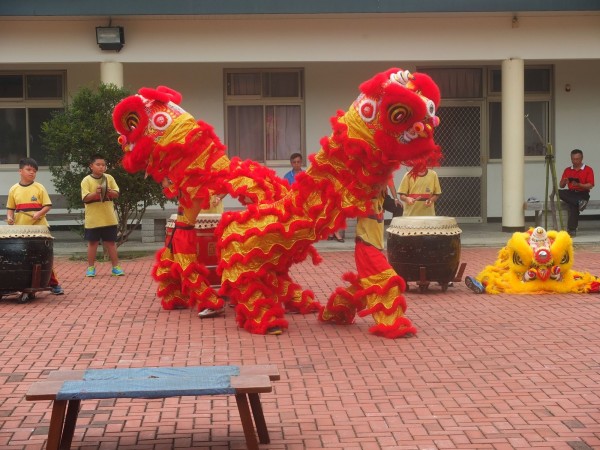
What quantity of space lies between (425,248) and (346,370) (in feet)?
12.3

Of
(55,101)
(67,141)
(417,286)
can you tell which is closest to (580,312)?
(417,286)

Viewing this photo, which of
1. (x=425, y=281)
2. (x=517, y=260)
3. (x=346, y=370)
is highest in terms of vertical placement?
(x=517, y=260)

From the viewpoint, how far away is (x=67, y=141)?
574 inches

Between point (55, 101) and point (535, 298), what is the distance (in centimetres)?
1067

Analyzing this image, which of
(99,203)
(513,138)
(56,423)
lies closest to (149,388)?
(56,423)

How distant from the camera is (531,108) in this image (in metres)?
19.6

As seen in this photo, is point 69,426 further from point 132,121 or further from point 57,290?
point 57,290

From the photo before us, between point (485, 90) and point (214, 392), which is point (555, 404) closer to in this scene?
point (214, 392)

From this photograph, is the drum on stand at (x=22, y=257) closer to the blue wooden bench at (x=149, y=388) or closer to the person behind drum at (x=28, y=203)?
the person behind drum at (x=28, y=203)

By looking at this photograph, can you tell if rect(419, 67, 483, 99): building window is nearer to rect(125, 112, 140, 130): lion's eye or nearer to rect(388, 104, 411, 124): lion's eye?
rect(125, 112, 140, 130): lion's eye

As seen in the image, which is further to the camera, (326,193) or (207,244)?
(207,244)

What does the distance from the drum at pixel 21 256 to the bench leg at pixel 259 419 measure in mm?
5670

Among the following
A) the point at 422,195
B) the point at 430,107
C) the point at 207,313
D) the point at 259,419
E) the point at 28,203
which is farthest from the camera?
the point at 422,195

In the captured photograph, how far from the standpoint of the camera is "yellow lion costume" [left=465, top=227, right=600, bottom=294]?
1123 centimetres
